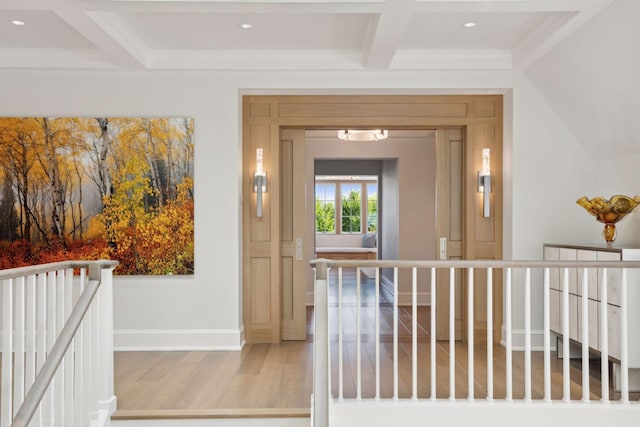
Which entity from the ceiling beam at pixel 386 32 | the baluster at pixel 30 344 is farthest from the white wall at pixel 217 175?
the baluster at pixel 30 344

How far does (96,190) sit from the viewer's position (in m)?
4.79

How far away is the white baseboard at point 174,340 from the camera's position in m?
4.77

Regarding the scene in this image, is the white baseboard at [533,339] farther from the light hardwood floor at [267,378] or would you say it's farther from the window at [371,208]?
the window at [371,208]

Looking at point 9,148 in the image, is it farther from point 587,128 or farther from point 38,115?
point 587,128

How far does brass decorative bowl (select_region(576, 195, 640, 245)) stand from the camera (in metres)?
3.85

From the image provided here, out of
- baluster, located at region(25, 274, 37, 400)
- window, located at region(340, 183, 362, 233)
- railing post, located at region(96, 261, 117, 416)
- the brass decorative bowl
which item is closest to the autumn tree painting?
railing post, located at region(96, 261, 117, 416)

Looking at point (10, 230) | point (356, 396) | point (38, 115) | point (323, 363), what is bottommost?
point (356, 396)

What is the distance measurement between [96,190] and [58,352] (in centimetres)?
260

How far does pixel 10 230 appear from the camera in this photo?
477 centimetres

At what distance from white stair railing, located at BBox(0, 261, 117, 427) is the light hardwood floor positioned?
356mm

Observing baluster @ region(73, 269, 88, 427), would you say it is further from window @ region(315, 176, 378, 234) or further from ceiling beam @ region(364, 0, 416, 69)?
window @ region(315, 176, 378, 234)

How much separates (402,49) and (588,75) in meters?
1.58

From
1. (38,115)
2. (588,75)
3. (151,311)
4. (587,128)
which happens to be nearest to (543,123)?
(587,128)

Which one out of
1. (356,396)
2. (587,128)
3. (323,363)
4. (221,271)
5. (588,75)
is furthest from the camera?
(221,271)
